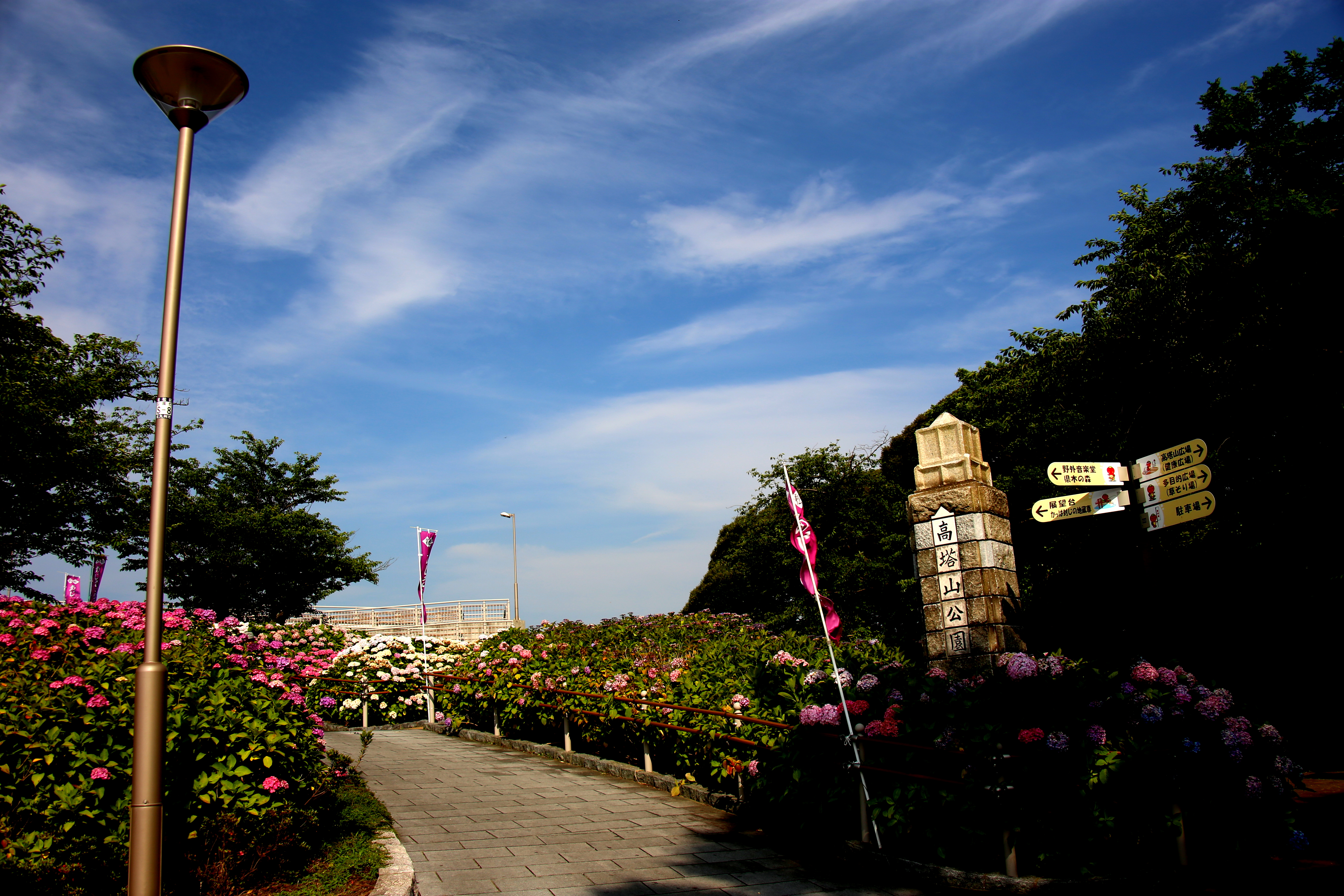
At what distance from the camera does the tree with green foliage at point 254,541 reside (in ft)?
115

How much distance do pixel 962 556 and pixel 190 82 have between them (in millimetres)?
7858

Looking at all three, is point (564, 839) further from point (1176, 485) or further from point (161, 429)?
point (1176, 485)

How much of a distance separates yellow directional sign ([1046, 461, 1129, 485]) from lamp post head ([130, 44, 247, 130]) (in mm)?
6746

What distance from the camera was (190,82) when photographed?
14.3 ft

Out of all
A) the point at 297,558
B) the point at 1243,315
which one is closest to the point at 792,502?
the point at 1243,315

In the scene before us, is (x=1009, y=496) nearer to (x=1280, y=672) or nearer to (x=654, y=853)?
(x=1280, y=672)

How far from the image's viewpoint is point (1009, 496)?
22.1 metres

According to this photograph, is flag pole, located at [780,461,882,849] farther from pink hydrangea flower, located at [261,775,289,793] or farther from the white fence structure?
the white fence structure

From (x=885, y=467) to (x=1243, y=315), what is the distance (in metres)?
15.2

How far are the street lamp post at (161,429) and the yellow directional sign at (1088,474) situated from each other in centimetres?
666

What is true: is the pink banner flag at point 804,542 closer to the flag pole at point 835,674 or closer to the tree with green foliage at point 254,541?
the flag pole at point 835,674

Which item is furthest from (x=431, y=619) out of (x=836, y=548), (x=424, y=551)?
(x=836, y=548)

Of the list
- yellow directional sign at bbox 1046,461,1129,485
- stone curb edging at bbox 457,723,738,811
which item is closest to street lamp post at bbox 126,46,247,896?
stone curb edging at bbox 457,723,738,811

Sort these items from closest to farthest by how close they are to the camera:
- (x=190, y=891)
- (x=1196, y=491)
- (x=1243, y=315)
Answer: (x=190, y=891) → (x=1196, y=491) → (x=1243, y=315)
